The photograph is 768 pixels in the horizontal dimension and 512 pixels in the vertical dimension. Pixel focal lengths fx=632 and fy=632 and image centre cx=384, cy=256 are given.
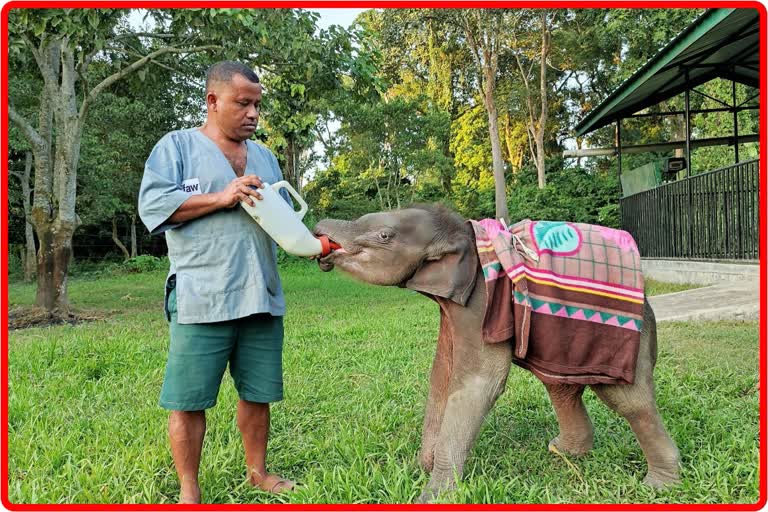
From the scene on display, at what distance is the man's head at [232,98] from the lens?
2713mm

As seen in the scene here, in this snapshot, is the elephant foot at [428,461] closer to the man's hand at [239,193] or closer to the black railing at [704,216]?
the man's hand at [239,193]

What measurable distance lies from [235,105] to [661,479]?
2.53 meters

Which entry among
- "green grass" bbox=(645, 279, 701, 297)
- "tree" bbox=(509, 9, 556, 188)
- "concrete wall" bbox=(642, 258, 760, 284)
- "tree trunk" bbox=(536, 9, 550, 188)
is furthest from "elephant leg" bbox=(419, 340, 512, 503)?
"tree trunk" bbox=(536, 9, 550, 188)

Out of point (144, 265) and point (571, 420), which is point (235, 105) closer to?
point (571, 420)

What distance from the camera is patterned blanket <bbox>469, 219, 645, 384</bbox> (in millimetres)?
2676

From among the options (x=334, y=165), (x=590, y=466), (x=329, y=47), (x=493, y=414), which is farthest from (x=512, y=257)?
(x=334, y=165)

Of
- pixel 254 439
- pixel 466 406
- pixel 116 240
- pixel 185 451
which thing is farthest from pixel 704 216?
pixel 116 240

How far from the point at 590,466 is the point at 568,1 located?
2.59m

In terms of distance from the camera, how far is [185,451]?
271cm

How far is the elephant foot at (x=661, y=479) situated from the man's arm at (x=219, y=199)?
7.07 feet

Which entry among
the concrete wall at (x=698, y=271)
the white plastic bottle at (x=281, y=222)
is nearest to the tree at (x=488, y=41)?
the concrete wall at (x=698, y=271)

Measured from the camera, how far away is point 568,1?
3.69 metres

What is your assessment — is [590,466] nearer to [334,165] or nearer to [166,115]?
[166,115]

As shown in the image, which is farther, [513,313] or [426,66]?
[426,66]
